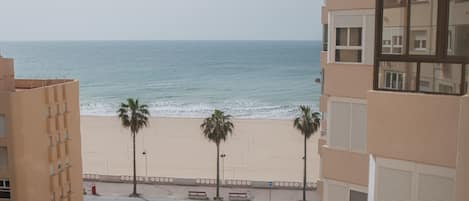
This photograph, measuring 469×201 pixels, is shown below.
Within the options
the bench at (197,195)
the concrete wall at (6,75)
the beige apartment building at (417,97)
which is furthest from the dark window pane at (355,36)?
the bench at (197,195)

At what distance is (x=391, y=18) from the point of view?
5758 mm

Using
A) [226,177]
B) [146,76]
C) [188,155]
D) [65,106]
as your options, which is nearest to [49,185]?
[65,106]

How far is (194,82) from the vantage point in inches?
4003

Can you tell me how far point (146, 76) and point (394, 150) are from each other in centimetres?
11176

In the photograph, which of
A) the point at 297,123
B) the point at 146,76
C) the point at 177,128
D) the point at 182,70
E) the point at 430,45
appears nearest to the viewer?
the point at 430,45

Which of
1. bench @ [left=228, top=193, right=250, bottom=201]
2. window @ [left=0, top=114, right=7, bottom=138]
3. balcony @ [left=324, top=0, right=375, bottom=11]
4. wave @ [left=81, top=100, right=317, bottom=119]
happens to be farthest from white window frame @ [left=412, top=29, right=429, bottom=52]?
wave @ [left=81, top=100, right=317, bottom=119]

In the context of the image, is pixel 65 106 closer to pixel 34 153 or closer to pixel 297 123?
pixel 34 153

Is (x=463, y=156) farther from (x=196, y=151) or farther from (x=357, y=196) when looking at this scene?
(x=196, y=151)

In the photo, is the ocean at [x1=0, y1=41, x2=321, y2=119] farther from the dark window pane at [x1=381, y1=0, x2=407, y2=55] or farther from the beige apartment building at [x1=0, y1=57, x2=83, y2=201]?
the dark window pane at [x1=381, y1=0, x2=407, y2=55]

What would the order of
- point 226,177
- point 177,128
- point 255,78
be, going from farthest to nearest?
point 255,78, point 177,128, point 226,177

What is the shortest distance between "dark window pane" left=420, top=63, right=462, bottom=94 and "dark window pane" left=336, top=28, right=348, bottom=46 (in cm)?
346

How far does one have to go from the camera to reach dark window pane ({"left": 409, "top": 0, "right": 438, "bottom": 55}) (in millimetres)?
5418

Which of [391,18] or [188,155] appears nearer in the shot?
[391,18]

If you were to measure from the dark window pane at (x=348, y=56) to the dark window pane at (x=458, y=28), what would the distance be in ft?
11.6
